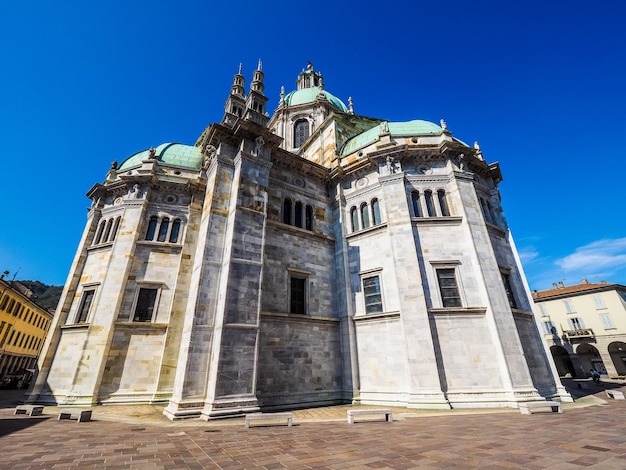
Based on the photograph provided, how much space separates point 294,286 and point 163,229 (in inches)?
385

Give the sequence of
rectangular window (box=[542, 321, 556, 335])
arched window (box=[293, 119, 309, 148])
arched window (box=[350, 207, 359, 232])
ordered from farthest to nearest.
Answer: rectangular window (box=[542, 321, 556, 335])
arched window (box=[293, 119, 309, 148])
arched window (box=[350, 207, 359, 232])

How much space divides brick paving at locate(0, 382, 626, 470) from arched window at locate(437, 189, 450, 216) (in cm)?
999

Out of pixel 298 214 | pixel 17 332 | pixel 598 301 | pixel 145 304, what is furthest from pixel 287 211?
pixel 598 301

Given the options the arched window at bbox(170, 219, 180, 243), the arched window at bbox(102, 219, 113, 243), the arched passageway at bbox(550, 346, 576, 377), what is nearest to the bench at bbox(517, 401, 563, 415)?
the arched window at bbox(170, 219, 180, 243)

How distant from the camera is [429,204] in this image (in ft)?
55.4

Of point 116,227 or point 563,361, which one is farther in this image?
point 563,361

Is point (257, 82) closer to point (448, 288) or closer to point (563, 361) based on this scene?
point (448, 288)

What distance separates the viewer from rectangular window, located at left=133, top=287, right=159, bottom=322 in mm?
16312

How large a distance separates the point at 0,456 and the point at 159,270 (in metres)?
12.0

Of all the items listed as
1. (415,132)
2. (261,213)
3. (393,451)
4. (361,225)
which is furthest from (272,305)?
(415,132)

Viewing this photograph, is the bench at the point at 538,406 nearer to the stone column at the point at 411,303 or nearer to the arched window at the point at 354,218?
the stone column at the point at 411,303

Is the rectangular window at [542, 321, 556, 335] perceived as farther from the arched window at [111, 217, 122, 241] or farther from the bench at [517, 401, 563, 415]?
the arched window at [111, 217, 122, 241]

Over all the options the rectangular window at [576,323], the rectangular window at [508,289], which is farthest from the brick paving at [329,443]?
the rectangular window at [576,323]

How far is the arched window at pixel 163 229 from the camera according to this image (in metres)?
18.5
